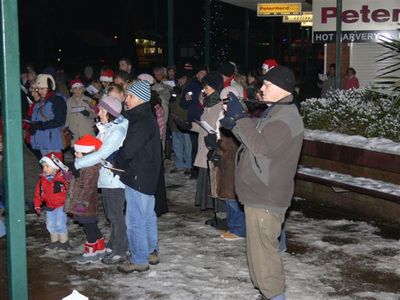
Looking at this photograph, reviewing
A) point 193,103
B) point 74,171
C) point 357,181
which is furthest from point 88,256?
point 357,181

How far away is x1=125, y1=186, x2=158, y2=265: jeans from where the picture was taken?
6.06m

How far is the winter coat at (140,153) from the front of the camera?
19.2 ft

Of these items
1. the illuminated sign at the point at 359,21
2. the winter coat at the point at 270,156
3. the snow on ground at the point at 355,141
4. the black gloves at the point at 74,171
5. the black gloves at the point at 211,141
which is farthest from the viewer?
the illuminated sign at the point at 359,21

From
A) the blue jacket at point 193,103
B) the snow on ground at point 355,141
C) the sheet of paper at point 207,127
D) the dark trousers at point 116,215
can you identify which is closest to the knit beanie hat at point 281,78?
the dark trousers at point 116,215

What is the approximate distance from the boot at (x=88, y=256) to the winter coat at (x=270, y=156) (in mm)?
2332

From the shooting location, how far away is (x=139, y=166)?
19.4 ft

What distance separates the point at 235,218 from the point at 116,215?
5.17 ft

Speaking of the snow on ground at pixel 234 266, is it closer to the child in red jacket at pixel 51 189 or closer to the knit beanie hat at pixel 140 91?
the child in red jacket at pixel 51 189

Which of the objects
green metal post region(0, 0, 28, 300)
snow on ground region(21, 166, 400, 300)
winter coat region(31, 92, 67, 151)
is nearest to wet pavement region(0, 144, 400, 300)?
snow on ground region(21, 166, 400, 300)

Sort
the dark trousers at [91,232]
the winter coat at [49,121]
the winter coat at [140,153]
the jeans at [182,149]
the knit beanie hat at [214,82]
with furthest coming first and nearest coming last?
the jeans at [182,149]
the winter coat at [49,121]
the knit beanie hat at [214,82]
the dark trousers at [91,232]
the winter coat at [140,153]

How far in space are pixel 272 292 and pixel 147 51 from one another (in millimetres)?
49576

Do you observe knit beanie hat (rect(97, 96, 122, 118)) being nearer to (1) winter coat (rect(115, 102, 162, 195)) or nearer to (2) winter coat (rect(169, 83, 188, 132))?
(1) winter coat (rect(115, 102, 162, 195))

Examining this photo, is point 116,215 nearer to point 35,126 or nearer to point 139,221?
point 139,221

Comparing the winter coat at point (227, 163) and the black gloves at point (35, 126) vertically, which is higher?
the black gloves at point (35, 126)
